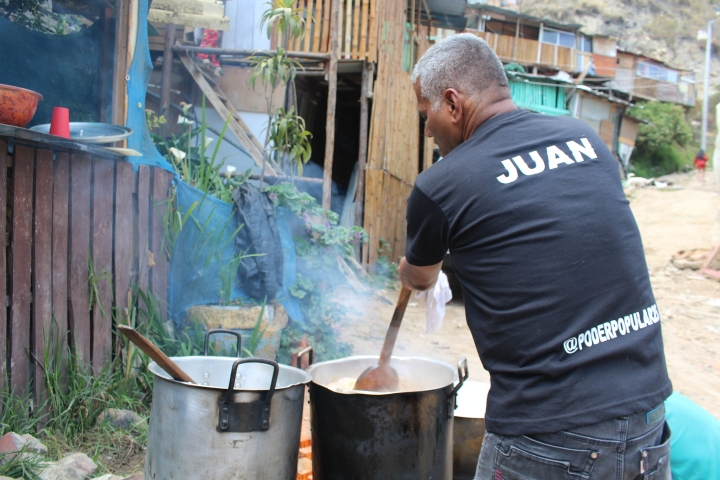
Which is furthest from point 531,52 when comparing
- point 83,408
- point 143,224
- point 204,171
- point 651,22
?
point 83,408

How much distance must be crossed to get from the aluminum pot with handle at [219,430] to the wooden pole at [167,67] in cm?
631

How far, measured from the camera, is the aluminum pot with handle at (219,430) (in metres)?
2.14

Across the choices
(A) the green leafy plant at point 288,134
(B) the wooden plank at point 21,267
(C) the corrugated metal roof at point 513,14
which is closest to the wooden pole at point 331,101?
(A) the green leafy plant at point 288,134

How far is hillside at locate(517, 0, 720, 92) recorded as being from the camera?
37.9m

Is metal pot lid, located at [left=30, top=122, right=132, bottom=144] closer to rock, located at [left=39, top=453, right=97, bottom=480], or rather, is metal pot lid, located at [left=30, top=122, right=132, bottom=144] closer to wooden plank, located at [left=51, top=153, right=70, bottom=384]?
wooden plank, located at [left=51, top=153, right=70, bottom=384]

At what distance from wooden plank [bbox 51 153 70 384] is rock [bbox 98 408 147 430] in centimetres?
35

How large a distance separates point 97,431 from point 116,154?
187 cm

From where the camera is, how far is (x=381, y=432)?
2.38 meters

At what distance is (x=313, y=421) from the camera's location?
2.56m

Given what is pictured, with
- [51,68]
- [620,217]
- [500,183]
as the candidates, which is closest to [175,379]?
[500,183]

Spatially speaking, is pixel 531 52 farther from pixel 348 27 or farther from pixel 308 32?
pixel 308 32

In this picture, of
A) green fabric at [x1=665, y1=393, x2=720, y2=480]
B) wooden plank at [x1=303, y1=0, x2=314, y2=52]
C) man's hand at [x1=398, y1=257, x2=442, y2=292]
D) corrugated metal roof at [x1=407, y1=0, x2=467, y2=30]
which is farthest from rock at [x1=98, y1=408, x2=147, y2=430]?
corrugated metal roof at [x1=407, y1=0, x2=467, y2=30]

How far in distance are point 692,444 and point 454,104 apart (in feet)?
5.87

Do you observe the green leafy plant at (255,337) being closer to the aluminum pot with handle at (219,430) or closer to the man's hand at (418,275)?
the aluminum pot with handle at (219,430)
